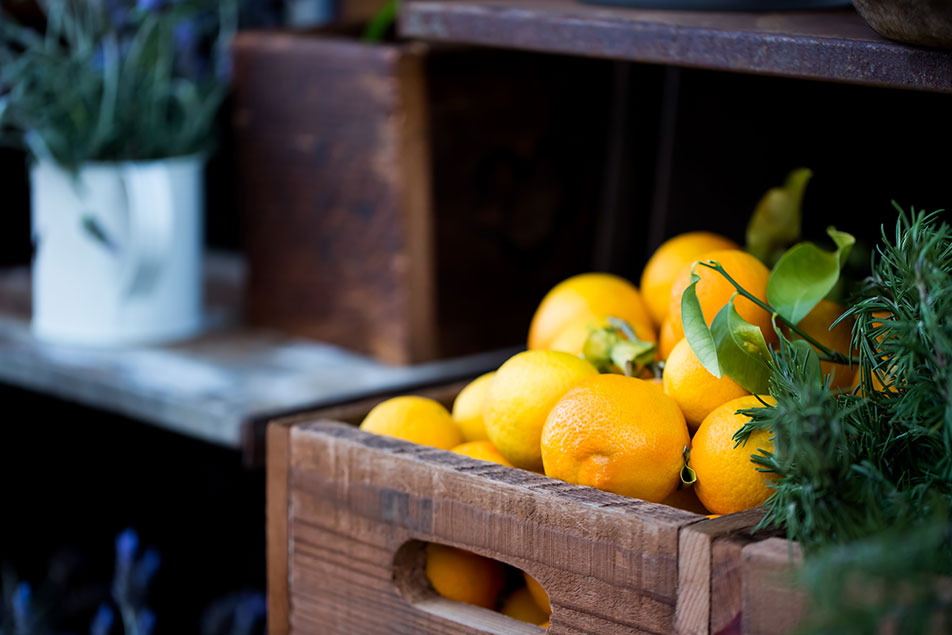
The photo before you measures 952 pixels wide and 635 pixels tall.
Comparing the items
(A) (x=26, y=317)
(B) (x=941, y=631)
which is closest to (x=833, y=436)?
(B) (x=941, y=631)

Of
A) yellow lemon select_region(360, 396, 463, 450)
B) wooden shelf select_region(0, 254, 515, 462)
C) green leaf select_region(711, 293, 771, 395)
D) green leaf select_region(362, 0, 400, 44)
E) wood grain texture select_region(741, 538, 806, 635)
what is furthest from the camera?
green leaf select_region(362, 0, 400, 44)

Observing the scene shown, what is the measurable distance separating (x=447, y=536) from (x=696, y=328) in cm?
18

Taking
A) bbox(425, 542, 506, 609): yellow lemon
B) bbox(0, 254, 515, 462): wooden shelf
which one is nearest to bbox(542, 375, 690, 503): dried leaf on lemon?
bbox(425, 542, 506, 609): yellow lemon

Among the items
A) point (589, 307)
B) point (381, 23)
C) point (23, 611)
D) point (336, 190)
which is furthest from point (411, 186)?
point (23, 611)

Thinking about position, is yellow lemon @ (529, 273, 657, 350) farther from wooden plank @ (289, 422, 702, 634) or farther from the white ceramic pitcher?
the white ceramic pitcher

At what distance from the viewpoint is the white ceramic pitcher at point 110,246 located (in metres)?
1.15

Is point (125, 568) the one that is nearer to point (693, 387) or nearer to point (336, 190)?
point (336, 190)

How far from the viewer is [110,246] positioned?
3.77ft

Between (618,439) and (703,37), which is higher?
(703,37)

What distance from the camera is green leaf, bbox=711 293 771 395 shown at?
61 centimetres

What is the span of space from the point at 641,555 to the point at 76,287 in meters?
0.80

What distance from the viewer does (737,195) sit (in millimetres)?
976

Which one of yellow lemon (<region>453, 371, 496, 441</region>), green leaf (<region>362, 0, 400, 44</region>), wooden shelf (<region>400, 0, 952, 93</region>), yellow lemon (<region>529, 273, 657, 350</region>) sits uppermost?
wooden shelf (<region>400, 0, 952, 93</region>)

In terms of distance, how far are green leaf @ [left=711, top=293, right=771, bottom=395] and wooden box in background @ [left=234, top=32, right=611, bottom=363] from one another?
52 cm
